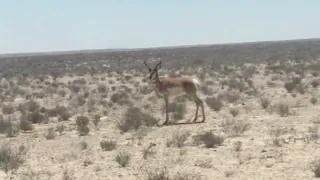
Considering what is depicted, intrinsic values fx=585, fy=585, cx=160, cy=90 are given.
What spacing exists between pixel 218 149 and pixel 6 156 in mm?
4484

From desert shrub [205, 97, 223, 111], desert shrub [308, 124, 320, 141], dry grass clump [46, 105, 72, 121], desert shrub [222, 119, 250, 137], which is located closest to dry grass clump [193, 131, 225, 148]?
desert shrub [222, 119, 250, 137]

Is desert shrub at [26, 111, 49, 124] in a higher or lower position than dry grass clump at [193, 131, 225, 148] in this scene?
lower

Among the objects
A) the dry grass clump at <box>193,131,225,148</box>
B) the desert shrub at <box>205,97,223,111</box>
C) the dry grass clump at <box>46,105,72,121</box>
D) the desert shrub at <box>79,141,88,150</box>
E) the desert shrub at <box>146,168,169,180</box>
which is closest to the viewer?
the desert shrub at <box>146,168,169,180</box>

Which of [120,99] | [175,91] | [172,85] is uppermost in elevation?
[172,85]

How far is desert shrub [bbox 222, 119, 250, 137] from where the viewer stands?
14.5m

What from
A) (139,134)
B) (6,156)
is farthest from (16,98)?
(6,156)

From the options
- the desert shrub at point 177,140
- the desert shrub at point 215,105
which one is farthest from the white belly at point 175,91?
the desert shrub at point 177,140

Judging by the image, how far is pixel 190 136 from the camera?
14.6 meters

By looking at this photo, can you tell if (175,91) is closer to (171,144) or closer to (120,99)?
(171,144)

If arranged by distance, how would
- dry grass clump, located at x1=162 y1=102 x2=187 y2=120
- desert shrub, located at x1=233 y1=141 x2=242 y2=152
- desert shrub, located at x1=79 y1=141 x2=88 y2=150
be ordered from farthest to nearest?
dry grass clump, located at x1=162 y1=102 x2=187 y2=120 → desert shrub, located at x1=79 y1=141 x2=88 y2=150 → desert shrub, located at x1=233 y1=141 x2=242 y2=152

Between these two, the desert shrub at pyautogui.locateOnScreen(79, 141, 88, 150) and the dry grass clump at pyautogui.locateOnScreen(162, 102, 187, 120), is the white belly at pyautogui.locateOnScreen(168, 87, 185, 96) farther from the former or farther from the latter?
the desert shrub at pyautogui.locateOnScreen(79, 141, 88, 150)

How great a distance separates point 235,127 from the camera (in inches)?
582

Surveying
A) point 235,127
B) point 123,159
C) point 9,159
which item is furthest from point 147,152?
point 235,127

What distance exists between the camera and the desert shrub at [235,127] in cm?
1446
